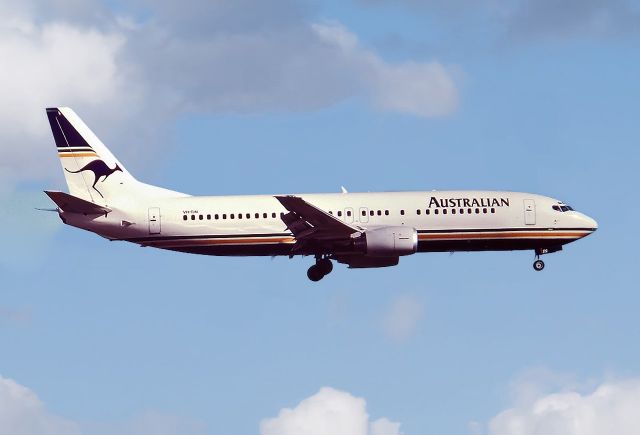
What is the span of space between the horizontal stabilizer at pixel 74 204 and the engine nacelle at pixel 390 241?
14.0m

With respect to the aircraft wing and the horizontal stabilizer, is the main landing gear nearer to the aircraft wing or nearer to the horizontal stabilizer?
the aircraft wing

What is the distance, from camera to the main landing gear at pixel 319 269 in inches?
2835

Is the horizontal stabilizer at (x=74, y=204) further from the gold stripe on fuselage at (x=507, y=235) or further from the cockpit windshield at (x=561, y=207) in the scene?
the cockpit windshield at (x=561, y=207)

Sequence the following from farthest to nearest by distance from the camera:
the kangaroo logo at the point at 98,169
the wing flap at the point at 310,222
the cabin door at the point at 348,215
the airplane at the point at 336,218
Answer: the kangaroo logo at the point at 98,169, the cabin door at the point at 348,215, the airplane at the point at 336,218, the wing flap at the point at 310,222

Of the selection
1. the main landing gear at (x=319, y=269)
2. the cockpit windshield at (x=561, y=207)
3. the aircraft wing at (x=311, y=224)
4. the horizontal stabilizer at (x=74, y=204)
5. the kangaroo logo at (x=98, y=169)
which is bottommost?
the main landing gear at (x=319, y=269)

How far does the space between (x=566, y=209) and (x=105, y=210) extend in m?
24.2

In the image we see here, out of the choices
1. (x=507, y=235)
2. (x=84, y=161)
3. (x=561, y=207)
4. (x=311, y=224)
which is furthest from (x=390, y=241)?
(x=84, y=161)

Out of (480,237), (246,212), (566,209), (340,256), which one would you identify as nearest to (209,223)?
(246,212)

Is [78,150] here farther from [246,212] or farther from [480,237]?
[480,237]

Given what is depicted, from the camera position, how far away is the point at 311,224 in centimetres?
6881

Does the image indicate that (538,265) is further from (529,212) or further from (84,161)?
(84,161)

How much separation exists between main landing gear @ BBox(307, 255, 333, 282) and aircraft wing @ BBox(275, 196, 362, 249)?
2067 mm

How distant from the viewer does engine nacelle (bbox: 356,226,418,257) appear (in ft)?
224

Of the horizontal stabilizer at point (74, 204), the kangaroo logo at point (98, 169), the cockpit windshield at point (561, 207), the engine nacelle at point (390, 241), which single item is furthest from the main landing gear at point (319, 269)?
the cockpit windshield at point (561, 207)
